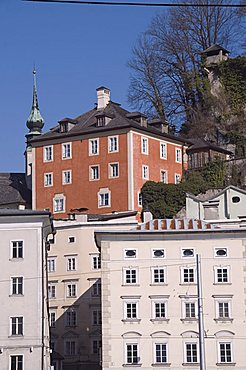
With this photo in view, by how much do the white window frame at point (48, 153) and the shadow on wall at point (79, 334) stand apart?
16.7 meters

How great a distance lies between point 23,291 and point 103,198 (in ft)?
75.6

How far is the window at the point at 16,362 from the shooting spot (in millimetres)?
44375

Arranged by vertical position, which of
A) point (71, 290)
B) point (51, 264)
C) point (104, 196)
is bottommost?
point (71, 290)

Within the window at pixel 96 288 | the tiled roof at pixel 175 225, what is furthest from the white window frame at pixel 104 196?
the tiled roof at pixel 175 225

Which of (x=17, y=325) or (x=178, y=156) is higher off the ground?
(x=178, y=156)

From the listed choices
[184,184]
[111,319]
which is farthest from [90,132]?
[111,319]

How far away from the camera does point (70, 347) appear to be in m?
58.0

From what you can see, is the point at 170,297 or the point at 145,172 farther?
the point at 145,172

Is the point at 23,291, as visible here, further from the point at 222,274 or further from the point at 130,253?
the point at 222,274

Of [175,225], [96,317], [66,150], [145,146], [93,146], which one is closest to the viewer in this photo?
[175,225]

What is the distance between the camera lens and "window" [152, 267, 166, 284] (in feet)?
151

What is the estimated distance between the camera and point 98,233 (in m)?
45.8

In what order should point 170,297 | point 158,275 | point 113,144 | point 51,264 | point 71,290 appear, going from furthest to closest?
point 113,144 < point 51,264 < point 71,290 < point 158,275 < point 170,297

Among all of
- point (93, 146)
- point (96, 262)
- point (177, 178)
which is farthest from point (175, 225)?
point (177, 178)
